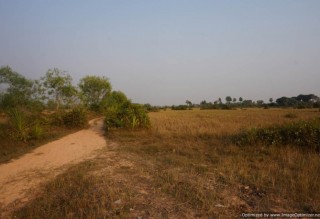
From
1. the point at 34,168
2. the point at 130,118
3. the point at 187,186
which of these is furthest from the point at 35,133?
the point at 187,186

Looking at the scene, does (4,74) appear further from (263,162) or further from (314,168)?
(314,168)

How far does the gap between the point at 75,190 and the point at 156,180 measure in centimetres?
205

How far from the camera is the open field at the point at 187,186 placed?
4.89 meters

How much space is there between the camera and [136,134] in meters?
15.7

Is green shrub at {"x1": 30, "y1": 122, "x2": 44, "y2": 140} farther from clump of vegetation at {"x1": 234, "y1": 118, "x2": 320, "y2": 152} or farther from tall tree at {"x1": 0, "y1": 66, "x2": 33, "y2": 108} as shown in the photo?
clump of vegetation at {"x1": 234, "y1": 118, "x2": 320, "y2": 152}

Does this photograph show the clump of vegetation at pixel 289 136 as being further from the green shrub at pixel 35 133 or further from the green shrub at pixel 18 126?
the green shrub at pixel 18 126

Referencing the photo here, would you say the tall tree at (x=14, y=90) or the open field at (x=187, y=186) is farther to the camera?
the tall tree at (x=14, y=90)

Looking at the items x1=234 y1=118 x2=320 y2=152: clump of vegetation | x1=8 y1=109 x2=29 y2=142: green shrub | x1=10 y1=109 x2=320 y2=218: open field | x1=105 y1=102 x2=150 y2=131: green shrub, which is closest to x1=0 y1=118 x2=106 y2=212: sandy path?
x1=10 y1=109 x2=320 y2=218: open field

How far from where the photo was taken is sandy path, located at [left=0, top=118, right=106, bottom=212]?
6485 mm

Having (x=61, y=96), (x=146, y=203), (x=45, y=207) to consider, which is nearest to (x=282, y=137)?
(x=146, y=203)

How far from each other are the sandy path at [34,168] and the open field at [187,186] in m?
0.62

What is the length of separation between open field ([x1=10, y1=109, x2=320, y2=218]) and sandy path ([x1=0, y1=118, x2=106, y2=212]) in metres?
0.62

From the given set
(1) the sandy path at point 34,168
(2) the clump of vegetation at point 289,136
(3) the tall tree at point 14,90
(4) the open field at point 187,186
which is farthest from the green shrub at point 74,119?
(2) the clump of vegetation at point 289,136

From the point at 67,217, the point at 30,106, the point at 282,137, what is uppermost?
the point at 30,106
